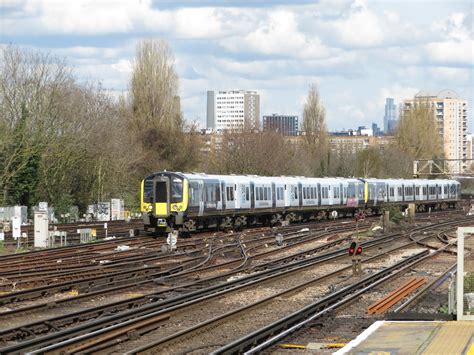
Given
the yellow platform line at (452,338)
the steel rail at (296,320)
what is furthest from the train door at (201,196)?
the yellow platform line at (452,338)

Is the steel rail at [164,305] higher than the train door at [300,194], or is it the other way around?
the train door at [300,194]

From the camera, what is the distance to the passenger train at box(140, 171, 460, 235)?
3859 centimetres

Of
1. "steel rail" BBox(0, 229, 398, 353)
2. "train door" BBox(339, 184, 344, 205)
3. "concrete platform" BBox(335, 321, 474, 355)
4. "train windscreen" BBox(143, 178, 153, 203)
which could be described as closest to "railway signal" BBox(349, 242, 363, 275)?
"steel rail" BBox(0, 229, 398, 353)

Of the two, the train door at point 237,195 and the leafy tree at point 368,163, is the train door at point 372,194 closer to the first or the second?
the train door at point 237,195

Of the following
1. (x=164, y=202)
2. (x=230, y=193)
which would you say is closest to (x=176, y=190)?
(x=164, y=202)

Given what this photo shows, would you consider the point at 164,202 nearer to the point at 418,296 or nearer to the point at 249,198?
the point at 249,198

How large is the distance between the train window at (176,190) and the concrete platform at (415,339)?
25.2 metres

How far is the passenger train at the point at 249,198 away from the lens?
3859 cm

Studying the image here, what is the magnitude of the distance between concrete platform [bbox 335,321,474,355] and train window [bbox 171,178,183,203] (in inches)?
991

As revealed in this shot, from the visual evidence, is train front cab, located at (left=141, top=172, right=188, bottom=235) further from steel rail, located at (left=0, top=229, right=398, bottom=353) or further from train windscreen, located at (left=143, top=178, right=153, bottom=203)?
steel rail, located at (left=0, top=229, right=398, bottom=353)

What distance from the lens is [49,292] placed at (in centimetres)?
1892

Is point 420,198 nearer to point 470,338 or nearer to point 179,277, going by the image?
point 179,277

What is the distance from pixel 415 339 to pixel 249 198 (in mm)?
34243

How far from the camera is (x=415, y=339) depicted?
11.9 metres
